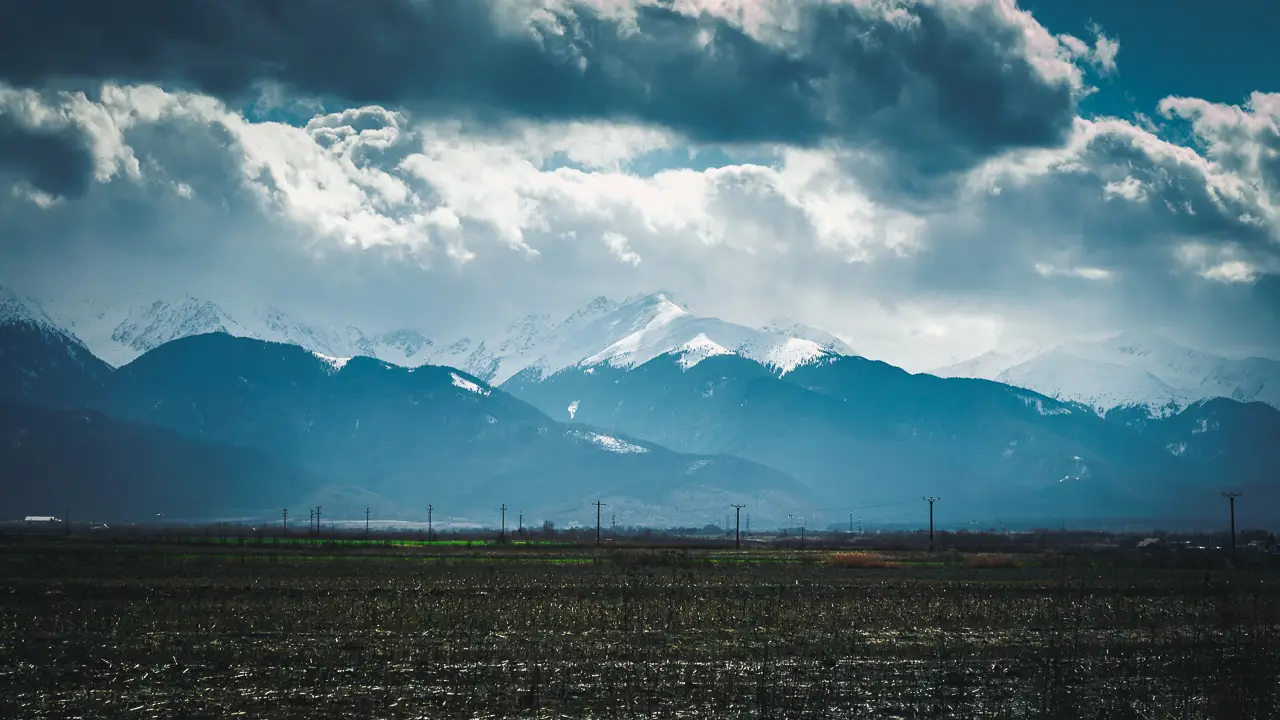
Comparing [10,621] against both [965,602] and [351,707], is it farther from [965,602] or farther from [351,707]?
[965,602]

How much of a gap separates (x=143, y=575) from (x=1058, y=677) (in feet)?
205

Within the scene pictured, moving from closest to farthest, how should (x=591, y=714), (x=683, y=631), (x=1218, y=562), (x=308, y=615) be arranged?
1. (x=591, y=714)
2. (x=683, y=631)
3. (x=308, y=615)
4. (x=1218, y=562)

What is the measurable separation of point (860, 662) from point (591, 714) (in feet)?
40.4

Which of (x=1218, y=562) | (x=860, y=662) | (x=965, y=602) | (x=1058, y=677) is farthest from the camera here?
(x=1218, y=562)

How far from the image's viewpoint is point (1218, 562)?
11588 cm

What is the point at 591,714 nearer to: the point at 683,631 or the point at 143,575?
the point at 683,631

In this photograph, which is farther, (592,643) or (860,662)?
(592,643)

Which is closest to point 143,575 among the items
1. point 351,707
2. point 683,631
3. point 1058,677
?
point 683,631

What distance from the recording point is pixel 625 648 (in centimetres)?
4472

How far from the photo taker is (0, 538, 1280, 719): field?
34.5m

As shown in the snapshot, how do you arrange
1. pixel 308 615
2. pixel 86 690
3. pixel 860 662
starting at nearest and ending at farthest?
pixel 86 690
pixel 860 662
pixel 308 615

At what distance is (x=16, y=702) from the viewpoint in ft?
111

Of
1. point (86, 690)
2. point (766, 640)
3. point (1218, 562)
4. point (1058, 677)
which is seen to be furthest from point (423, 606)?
point (1218, 562)

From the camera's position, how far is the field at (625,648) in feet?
113
